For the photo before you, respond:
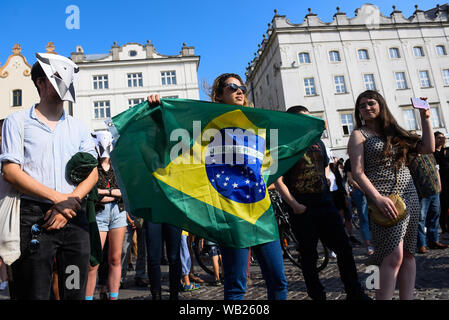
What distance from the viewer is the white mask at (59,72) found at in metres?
2.14

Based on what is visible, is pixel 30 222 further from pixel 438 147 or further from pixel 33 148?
pixel 438 147

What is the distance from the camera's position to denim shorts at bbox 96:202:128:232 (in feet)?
12.1

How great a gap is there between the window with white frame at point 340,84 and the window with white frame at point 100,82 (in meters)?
23.5

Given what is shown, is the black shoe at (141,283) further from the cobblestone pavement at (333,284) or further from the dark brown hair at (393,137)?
the dark brown hair at (393,137)

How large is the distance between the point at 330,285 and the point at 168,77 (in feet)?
108

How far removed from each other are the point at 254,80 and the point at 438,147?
38837mm

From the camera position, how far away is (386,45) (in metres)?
32.5

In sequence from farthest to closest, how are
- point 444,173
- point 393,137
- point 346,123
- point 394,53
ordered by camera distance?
point 394,53, point 346,123, point 444,173, point 393,137

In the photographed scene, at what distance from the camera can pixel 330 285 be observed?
417cm

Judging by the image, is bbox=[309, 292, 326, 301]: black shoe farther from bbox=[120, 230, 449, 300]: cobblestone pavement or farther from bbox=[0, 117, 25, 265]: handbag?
bbox=[0, 117, 25, 265]: handbag

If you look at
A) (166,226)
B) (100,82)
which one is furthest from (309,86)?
(166,226)

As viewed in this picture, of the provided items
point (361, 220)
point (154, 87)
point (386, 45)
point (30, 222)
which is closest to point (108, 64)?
point (154, 87)

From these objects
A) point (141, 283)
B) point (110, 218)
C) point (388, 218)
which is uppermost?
point (110, 218)
